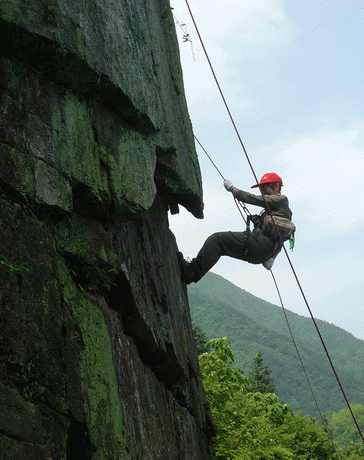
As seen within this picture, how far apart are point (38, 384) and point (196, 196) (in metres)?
5.03

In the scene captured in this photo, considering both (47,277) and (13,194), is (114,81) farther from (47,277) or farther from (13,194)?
(47,277)

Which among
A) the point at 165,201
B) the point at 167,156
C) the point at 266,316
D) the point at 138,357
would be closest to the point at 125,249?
the point at 138,357

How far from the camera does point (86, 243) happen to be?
499 cm

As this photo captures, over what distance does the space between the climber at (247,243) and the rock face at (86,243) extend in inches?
55.9

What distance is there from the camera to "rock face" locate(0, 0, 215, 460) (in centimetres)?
374

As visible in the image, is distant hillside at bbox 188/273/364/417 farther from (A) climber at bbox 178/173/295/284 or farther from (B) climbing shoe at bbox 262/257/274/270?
(A) climber at bbox 178/173/295/284

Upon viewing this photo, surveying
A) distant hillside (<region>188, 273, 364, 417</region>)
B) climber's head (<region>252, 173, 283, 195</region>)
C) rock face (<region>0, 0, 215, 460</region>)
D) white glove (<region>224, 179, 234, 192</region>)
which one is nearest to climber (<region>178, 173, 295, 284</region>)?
white glove (<region>224, 179, 234, 192</region>)

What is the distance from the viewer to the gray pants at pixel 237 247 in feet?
28.7

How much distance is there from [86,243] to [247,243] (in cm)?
444

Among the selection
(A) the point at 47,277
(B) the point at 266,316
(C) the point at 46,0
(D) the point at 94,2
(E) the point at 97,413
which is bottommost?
(E) the point at 97,413

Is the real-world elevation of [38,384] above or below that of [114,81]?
below

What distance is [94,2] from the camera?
18.0 feet

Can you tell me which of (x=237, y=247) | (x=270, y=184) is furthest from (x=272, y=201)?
(x=237, y=247)

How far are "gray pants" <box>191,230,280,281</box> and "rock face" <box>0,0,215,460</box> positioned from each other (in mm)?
1498
